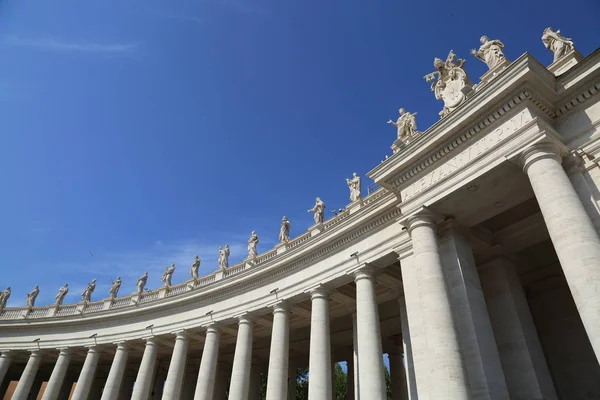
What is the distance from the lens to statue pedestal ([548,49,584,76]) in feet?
78.6

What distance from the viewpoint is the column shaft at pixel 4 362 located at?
58.2 metres

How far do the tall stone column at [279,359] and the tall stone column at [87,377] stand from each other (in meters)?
29.2

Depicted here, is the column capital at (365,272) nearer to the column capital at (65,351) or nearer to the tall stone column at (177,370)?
the tall stone column at (177,370)

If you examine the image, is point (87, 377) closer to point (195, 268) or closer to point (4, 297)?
point (195, 268)

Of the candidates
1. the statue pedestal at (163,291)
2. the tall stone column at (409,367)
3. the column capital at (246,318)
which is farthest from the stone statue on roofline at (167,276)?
the tall stone column at (409,367)

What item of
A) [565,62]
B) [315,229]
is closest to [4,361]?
[315,229]

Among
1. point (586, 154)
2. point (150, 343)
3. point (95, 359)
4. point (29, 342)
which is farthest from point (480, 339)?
point (29, 342)

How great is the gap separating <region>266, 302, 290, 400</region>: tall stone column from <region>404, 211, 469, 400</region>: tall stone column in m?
13.3

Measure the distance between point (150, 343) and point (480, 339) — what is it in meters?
40.7

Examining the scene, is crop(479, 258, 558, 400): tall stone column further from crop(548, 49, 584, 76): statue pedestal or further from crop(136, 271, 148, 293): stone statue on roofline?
crop(136, 271, 148, 293): stone statue on roofline

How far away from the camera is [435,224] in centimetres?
2583

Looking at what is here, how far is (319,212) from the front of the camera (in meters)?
41.9

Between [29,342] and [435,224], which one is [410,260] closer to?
[435,224]

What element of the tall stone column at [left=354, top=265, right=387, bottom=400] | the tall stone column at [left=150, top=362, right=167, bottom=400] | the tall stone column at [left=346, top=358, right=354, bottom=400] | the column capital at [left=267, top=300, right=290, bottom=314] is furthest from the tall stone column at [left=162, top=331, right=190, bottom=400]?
the tall stone column at [left=354, top=265, right=387, bottom=400]
